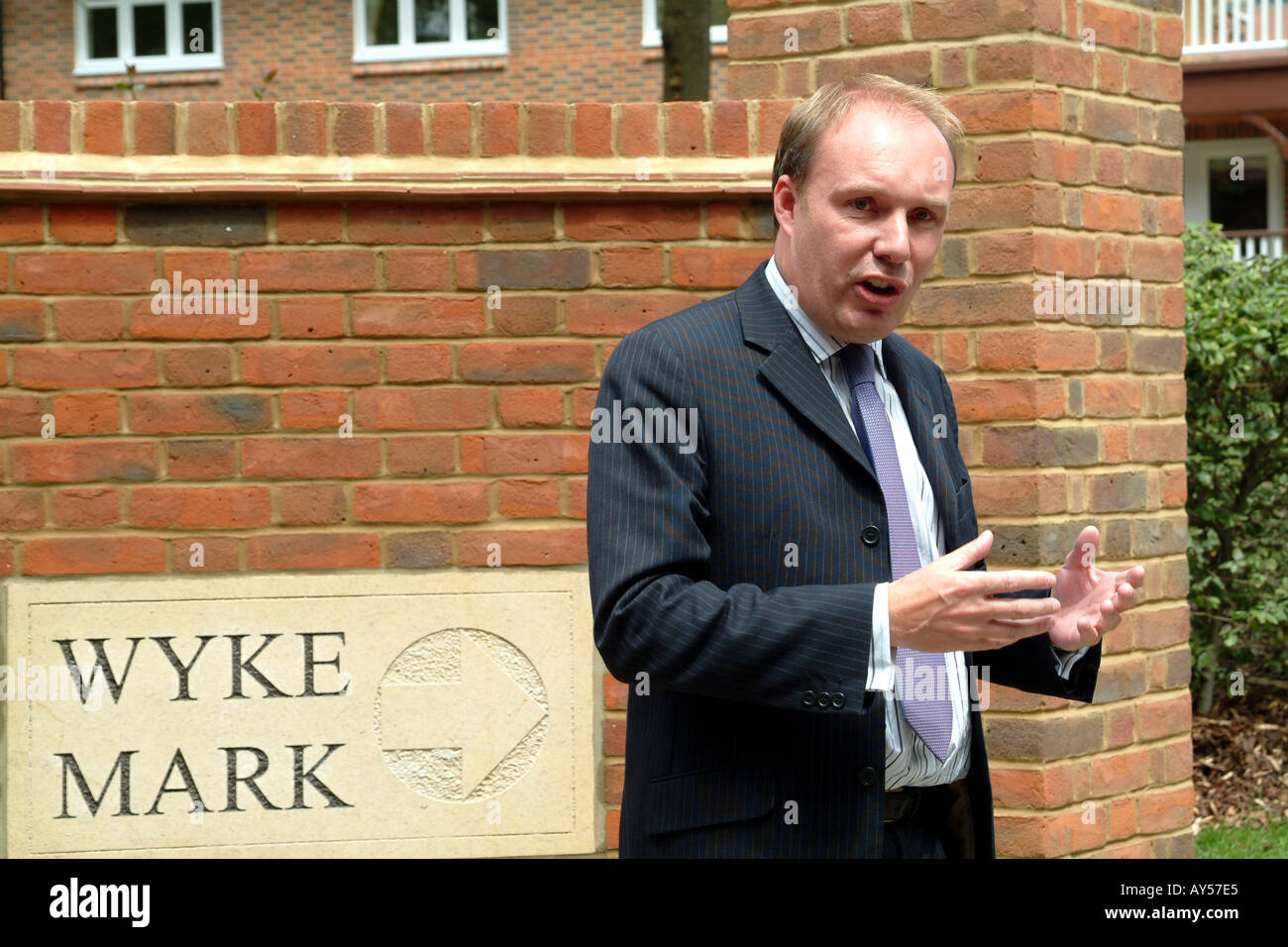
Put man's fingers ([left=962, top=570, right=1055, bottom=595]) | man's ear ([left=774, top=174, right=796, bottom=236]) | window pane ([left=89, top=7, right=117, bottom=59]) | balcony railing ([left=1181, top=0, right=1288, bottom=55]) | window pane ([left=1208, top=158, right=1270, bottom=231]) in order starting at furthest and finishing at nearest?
window pane ([left=1208, top=158, right=1270, bottom=231]), window pane ([left=89, top=7, right=117, bottom=59]), balcony railing ([left=1181, top=0, right=1288, bottom=55]), man's ear ([left=774, top=174, right=796, bottom=236]), man's fingers ([left=962, top=570, right=1055, bottom=595])

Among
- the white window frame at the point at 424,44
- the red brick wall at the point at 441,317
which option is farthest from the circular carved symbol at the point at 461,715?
the white window frame at the point at 424,44

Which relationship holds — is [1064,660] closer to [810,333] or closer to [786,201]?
[810,333]

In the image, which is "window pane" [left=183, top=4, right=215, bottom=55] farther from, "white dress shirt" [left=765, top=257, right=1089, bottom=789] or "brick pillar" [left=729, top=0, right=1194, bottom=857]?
"white dress shirt" [left=765, top=257, right=1089, bottom=789]

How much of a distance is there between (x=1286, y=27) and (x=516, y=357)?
57.0 feet

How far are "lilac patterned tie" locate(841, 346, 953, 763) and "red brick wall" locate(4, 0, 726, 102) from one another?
1522 cm

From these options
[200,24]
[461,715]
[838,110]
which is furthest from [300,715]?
[200,24]

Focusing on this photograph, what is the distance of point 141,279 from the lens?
3.51m

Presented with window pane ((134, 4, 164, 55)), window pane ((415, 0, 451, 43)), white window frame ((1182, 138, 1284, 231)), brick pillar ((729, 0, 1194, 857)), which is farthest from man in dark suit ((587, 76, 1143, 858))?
window pane ((134, 4, 164, 55))

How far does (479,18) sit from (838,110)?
17.4m

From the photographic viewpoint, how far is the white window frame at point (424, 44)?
18000 millimetres

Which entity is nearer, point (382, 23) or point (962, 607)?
point (962, 607)

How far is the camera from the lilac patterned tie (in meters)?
2.04

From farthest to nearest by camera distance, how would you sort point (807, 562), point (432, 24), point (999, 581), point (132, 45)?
1. point (132, 45)
2. point (432, 24)
3. point (807, 562)
4. point (999, 581)

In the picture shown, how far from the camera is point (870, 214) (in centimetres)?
203
